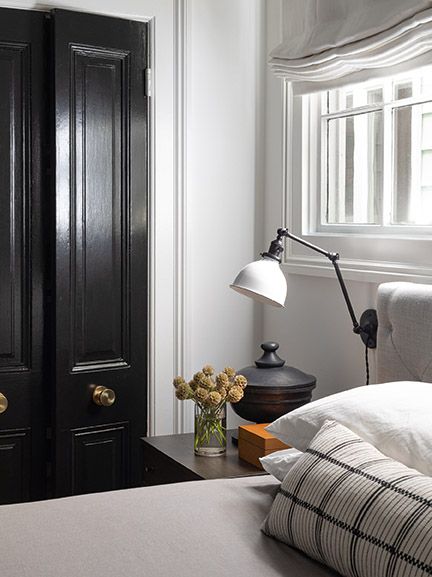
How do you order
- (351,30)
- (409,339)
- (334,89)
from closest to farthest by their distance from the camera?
(409,339), (351,30), (334,89)

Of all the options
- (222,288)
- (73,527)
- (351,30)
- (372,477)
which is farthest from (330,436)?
(222,288)

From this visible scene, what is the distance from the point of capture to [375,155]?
2.87 m

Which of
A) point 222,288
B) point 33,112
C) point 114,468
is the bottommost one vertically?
point 114,468

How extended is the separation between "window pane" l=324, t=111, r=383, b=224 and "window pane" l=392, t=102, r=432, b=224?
0.27 feet

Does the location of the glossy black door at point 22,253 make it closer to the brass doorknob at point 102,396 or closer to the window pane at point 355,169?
the brass doorknob at point 102,396

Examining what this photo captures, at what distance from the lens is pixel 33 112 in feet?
9.75

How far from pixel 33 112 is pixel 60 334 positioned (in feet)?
2.42

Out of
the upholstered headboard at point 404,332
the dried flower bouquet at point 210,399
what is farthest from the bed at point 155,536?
the upholstered headboard at point 404,332

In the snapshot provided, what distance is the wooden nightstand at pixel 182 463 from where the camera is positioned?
243 centimetres

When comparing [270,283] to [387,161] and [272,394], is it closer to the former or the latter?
[272,394]

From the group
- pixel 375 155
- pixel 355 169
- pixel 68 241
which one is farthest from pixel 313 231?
pixel 68 241

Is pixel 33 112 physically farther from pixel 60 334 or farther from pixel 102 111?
pixel 60 334

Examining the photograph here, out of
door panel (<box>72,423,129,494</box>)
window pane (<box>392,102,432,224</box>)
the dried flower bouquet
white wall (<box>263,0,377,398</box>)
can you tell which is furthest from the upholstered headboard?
door panel (<box>72,423,129,494</box>)

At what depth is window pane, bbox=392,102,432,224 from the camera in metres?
2.66
